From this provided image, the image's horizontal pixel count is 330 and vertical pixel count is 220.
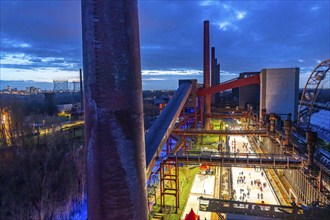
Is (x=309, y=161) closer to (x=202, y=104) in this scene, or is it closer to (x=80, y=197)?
(x=80, y=197)

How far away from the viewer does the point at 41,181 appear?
47.7 ft

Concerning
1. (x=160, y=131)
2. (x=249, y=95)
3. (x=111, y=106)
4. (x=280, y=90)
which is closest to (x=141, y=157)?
(x=111, y=106)

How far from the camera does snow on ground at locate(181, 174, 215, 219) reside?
44.7 ft

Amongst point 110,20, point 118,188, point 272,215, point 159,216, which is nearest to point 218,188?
point 159,216

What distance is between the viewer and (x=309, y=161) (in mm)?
9898

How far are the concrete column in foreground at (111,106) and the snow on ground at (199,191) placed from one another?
10.6 m

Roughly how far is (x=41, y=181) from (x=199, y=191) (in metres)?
10.5

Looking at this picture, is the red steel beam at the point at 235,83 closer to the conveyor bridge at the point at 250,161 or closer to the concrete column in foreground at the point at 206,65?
the concrete column in foreground at the point at 206,65

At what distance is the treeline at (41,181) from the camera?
13219mm

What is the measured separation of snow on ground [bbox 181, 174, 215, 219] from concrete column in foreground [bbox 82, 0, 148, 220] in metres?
10.6

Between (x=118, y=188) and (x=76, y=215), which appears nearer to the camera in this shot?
(x=118, y=188)

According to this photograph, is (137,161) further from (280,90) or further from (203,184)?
(280,90)

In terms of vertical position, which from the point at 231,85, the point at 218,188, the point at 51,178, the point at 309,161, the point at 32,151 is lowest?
the point at 218,188

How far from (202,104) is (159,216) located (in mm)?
20958
